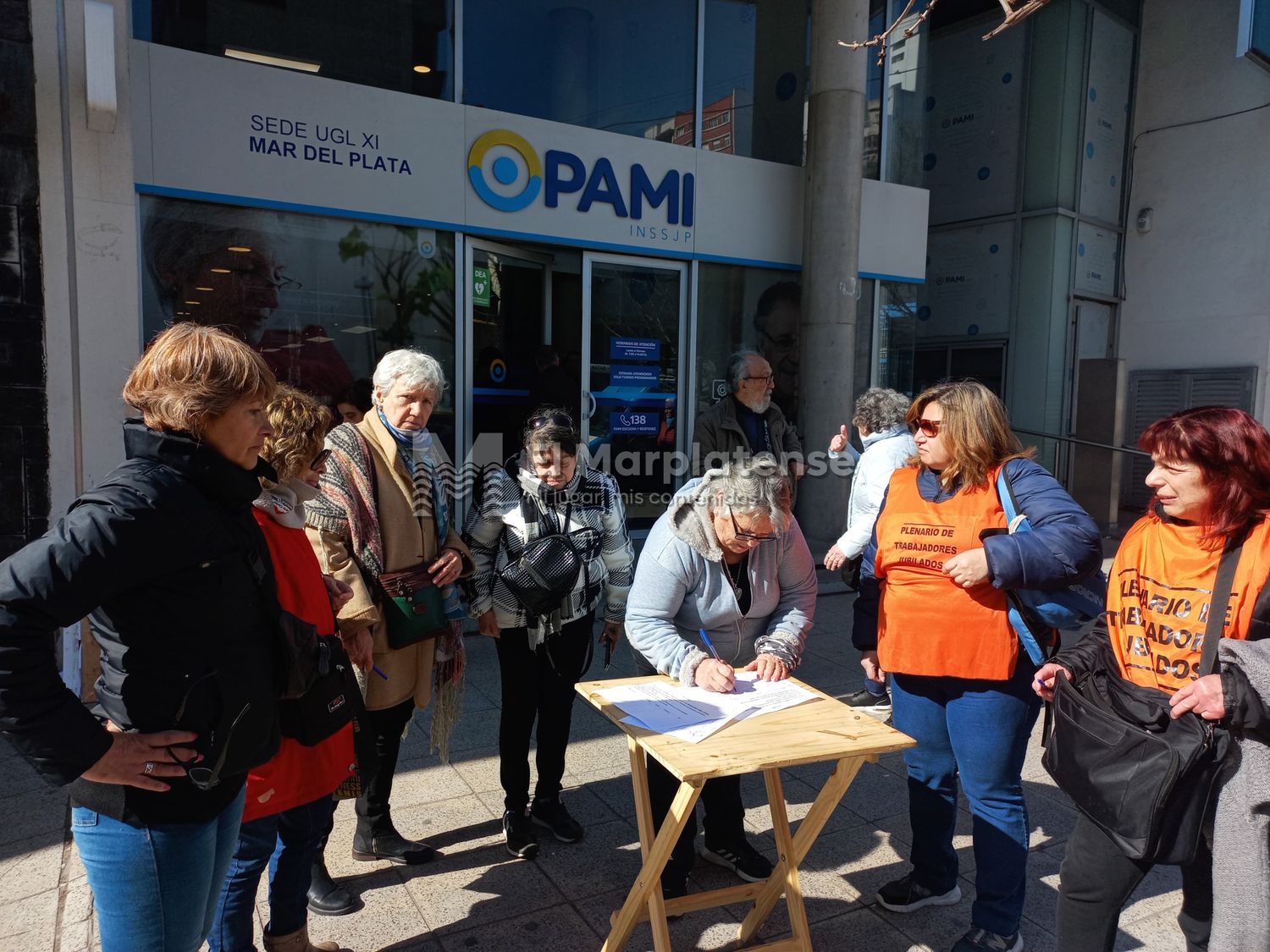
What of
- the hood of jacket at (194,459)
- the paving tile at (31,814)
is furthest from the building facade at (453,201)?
the hood of jacket at (194,459)

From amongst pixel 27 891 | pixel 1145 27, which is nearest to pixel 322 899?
pixel 27 891

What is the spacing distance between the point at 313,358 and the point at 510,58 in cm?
291

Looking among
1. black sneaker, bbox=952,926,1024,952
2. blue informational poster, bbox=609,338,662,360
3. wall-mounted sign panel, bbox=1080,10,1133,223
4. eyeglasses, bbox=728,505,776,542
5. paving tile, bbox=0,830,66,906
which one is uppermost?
wall-mounted sign panel, bbox=1080,10,1133,223

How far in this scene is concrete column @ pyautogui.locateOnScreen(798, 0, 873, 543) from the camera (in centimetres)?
786

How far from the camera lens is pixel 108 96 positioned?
4414 mm

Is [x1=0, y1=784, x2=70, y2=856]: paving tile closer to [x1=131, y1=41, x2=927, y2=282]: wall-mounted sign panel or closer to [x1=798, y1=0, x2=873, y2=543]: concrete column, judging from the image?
A: [x1=131, y1=41, x2=927, y2=282]: wall-mounted sign panel

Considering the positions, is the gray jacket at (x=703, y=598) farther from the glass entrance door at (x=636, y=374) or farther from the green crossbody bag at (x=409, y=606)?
the glass entrance door at (x=636, y=374)

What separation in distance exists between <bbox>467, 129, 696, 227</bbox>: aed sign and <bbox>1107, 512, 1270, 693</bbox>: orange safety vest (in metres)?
5.51

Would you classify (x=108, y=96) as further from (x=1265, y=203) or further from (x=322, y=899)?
(x=1265, y=203)

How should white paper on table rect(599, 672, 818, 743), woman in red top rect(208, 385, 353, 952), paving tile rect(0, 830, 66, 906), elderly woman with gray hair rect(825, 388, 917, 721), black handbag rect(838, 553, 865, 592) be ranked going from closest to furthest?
woman in red top rect(208, 385, 353, 952) → white paper on table rect(599, 672, 818, 743) → paving tile rect(0, 830, 66, 906) → black handbag rect(838, 553, 865, 592) → elderly woman with gray hair rect(825, 388, 917, 721)

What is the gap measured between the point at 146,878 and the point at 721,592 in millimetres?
1696

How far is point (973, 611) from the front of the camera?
8.35 feet

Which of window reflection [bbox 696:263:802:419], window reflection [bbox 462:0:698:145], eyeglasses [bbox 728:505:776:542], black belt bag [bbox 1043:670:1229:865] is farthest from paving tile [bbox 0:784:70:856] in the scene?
window reflection [bbox 696:263:802:419]

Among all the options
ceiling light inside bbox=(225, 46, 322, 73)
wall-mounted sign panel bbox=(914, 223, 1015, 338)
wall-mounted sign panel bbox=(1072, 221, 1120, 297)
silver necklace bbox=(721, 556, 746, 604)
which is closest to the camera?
silver necklace bbox=(721, 556, 746, 604)
